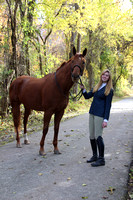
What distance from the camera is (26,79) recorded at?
550cm

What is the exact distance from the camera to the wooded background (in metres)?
8.70

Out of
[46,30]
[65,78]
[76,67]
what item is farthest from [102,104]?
[46,30]

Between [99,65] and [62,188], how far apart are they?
20.7 metres

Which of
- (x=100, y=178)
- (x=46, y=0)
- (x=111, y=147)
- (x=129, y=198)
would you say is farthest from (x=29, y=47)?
(x=129, y=198)

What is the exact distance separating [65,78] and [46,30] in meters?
10.5

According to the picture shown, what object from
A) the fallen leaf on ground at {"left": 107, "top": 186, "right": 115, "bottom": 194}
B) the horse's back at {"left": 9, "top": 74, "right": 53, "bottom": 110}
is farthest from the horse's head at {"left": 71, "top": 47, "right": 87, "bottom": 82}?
the fallen leaf on ground at {"left": 107, "top": 186, "right": 115, "bottom": 194}

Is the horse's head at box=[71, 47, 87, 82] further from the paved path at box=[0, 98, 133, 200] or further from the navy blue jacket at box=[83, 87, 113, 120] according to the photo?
the paved path at box=[0, 98, 133, 200]

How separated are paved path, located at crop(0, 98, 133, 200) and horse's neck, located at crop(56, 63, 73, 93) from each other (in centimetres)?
168

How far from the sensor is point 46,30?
13562 mm

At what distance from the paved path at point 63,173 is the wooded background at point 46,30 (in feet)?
13.8

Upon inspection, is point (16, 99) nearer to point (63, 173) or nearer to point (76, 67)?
point (76, 67)

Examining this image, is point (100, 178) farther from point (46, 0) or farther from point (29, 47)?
point (46, 0)

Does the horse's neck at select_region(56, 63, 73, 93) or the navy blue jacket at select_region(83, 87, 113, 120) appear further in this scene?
the horse's neck at select_region(56, 63, 73, 93)

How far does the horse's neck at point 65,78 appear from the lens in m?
4.24
